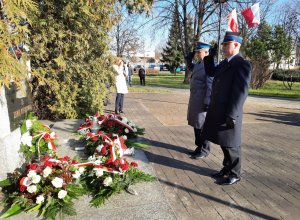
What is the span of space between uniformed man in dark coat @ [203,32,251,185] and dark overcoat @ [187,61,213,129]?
2.25ft

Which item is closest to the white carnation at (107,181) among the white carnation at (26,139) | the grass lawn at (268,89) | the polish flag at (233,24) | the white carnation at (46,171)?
the white carnation at (46,171)

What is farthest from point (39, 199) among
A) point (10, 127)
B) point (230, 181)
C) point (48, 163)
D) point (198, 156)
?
point (198, 156)

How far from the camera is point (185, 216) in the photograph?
3.00 meters

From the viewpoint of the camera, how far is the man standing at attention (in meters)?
4.52

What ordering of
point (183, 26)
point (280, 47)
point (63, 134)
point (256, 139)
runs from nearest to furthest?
point (63, 134), point (256, 139), point (280, 47), point (183, 26)

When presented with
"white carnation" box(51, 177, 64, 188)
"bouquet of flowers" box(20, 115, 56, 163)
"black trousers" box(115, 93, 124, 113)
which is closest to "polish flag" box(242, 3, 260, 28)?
"bouquet of flowers" box(20, 115, 56, 163)

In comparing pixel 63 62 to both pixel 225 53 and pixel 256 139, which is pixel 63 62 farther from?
pixel 256 139

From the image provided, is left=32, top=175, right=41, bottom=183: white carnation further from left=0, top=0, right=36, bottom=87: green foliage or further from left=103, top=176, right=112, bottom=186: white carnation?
left=0, top=0, right=36, bottom=87: green foliage

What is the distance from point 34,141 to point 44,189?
134cm

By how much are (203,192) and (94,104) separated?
4.67 metres

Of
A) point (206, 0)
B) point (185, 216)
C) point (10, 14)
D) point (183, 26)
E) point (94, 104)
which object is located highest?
point (206, 0)

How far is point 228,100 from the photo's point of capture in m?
3.63

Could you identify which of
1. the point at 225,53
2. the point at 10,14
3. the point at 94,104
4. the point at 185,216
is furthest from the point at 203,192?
the point at 94,104

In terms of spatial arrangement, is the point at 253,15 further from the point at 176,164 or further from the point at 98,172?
the point at 98,172
